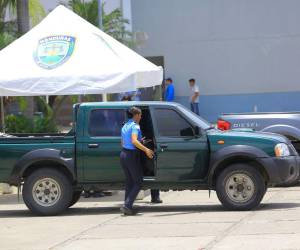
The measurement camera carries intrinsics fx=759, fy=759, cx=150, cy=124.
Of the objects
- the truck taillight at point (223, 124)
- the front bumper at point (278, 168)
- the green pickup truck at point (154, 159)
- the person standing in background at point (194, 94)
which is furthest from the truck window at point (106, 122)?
the person standing in background at point (194, 94)

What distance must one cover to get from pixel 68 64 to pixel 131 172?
3230 mm

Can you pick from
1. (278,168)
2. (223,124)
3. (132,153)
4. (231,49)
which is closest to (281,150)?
(278,168)

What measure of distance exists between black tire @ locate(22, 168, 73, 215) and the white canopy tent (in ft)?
6.68

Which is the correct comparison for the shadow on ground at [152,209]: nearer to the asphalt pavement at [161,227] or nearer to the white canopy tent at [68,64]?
the asphalt pavement at [161,227]

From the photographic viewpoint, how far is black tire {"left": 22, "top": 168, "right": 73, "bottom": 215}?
1215 cm

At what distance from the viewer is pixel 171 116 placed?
12.2 metres

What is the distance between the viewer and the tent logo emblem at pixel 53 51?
14148 mm

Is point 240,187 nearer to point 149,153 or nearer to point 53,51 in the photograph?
point 149,153

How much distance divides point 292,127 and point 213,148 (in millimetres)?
3556

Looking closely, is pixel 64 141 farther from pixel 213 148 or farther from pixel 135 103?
→ pixel 213 148

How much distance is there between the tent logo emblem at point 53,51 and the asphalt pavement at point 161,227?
2679 millimetres

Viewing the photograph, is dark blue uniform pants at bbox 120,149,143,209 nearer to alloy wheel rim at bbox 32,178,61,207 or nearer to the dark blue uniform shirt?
the dark blue uniform shirt

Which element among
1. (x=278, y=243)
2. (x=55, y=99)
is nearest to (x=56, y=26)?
(x=278, y=243)

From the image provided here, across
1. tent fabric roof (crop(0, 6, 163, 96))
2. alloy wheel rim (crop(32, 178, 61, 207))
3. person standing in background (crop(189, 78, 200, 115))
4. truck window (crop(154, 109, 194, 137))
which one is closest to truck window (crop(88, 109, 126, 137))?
truck window (crop(154, 109, 194, 137))
